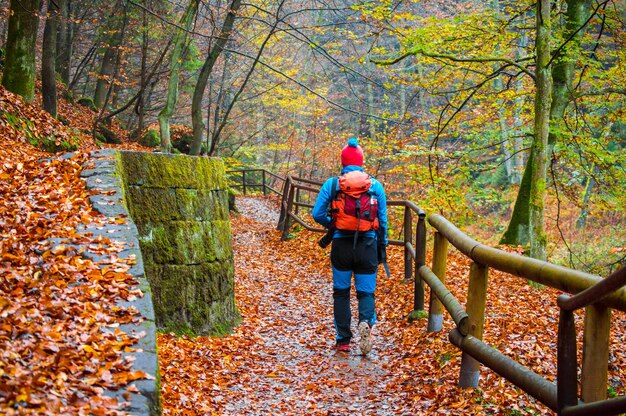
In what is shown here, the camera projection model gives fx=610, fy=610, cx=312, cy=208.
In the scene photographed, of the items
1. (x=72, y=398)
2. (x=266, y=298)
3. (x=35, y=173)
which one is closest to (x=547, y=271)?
(x=72, y=398)

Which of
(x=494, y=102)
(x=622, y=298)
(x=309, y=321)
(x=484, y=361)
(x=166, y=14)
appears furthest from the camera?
(x=166, y=14)

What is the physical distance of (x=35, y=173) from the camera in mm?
6129

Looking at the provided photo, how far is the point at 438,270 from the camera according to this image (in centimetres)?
578

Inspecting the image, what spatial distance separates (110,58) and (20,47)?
9.34 metres

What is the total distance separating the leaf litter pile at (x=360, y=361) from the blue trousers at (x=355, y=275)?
36cm

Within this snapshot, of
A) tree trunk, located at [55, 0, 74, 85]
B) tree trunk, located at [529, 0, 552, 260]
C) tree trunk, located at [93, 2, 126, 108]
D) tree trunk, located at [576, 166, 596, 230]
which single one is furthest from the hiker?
tree trunk, located at [55, 0, 74, 85]

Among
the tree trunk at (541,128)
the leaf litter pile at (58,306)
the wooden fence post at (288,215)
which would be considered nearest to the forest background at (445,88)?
the tree trunk at (541,128)

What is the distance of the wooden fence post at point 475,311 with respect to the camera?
4.35m

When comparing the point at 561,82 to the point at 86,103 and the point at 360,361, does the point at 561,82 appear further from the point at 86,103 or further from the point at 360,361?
the point at 86,103

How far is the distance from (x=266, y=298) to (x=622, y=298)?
724cm

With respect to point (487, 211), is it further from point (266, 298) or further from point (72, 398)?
point (72, 398)

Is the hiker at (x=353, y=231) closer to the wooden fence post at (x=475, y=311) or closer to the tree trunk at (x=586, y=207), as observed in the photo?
the wooden fence post at (x=475, y=311)

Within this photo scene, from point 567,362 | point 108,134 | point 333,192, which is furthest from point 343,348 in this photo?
point 108,134

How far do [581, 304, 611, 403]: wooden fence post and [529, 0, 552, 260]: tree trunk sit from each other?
618 cm
